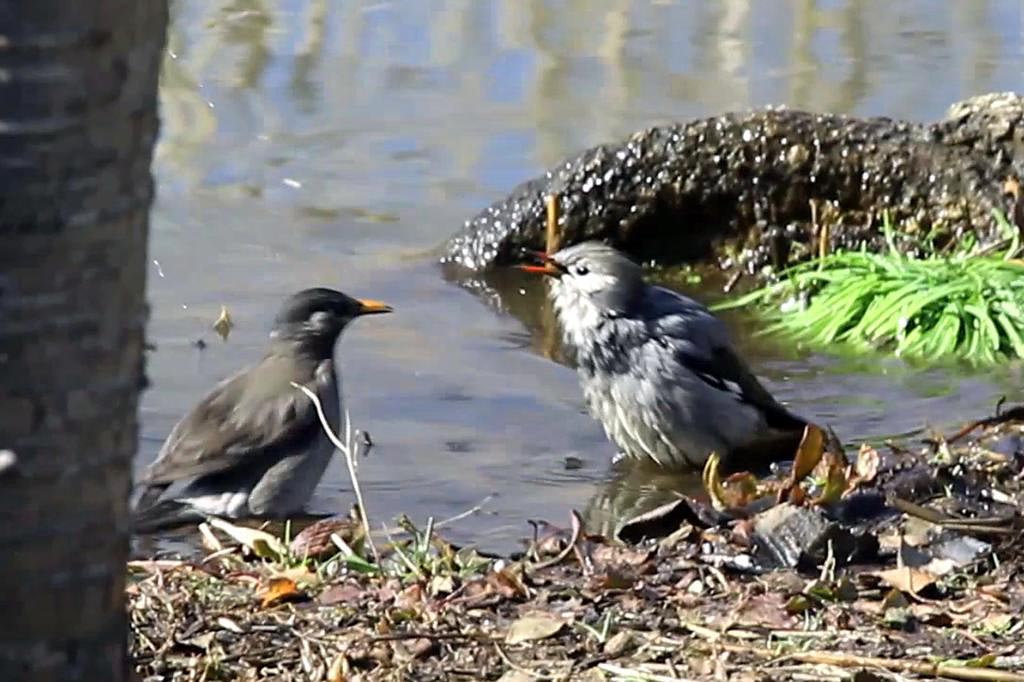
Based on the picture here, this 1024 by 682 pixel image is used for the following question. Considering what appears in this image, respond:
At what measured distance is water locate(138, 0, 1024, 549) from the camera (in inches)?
296

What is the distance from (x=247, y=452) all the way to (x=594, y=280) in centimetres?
162

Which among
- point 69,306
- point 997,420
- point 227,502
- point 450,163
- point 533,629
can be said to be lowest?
point 227,502

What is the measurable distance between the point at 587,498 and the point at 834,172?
142 inches

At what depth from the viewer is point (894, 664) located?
3.82 metres

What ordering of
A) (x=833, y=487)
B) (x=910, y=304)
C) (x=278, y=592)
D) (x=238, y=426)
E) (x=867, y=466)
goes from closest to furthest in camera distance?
(x=278, y=592)
(x=833, y=487)
(x=867, y=466)
(x=238, y=426)
(x=910, y=304)

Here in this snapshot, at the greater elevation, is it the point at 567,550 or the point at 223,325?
the point at 567,550

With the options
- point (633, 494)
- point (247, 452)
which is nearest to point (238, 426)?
point (247, 452)

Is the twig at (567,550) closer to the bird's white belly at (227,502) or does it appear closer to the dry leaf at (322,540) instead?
the dry leaf at (322,540)

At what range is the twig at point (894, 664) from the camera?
3762mm

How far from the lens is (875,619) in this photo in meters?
4.22

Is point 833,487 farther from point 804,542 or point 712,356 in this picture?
point 712,356

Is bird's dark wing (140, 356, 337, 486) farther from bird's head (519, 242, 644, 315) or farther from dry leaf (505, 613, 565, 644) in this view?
dry leaf (505, 613, 565, 644)

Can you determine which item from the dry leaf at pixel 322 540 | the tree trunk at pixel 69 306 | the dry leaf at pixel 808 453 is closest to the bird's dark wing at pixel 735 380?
Result: the dry leaf at pixel 808 453

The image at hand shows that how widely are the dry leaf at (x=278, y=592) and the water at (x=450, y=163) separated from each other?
1.43 meters
